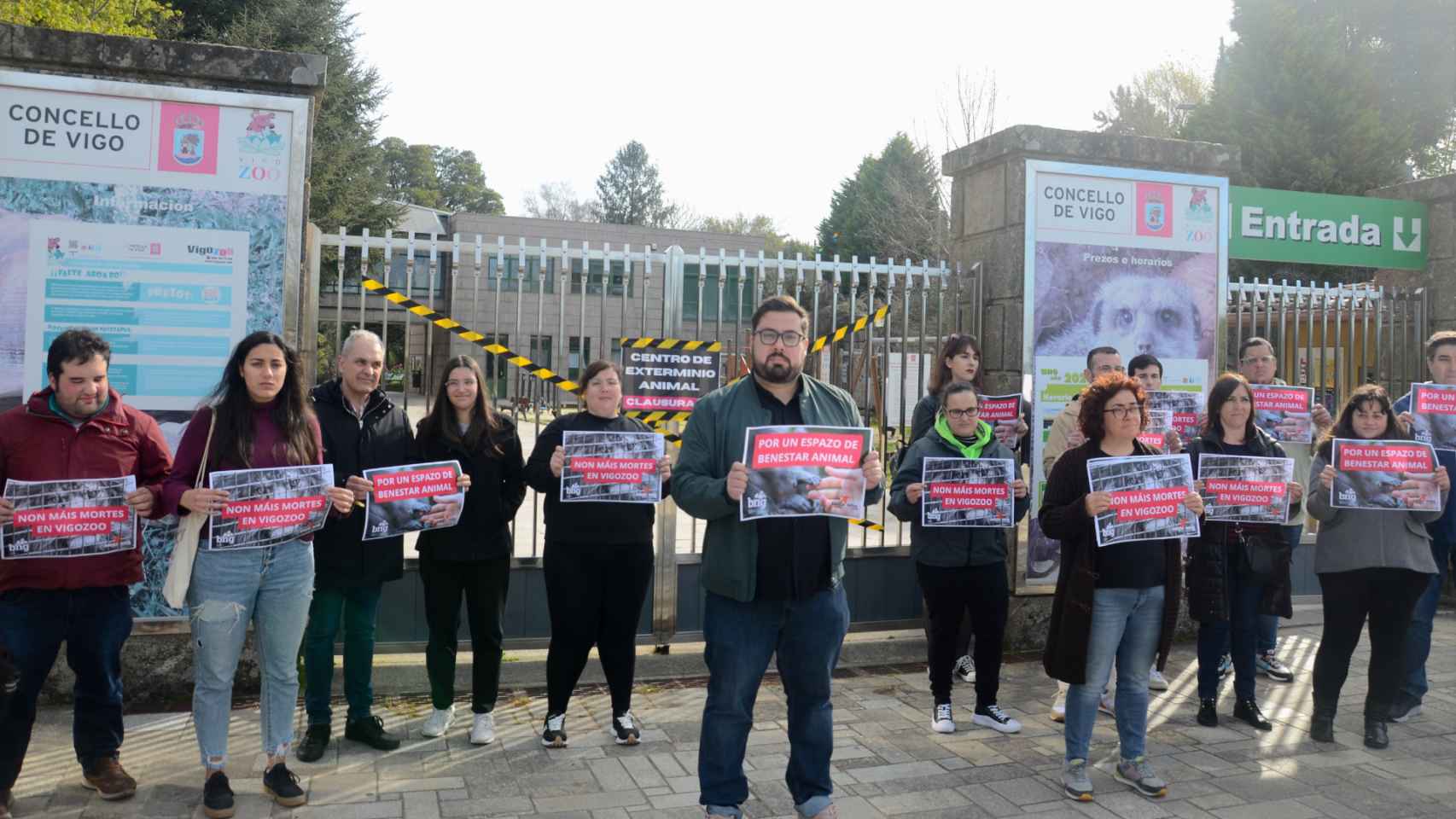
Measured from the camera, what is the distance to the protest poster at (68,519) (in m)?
3.89

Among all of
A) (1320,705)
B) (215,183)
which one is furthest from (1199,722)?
(215,183)

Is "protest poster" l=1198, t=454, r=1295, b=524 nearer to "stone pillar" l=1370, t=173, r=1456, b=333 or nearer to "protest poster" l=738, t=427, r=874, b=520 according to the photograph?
"protest poster" l=738, t=427, r=874, b=520

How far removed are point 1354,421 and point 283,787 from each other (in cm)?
543

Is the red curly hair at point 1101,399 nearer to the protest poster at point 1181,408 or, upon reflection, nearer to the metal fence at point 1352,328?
the protest poster at point 1181,408

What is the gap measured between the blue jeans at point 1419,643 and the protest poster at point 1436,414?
67 cm

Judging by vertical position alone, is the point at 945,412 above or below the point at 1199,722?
above

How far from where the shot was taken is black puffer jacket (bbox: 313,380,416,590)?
4746 millimetres

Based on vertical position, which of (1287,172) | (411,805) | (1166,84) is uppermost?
(1166,84)

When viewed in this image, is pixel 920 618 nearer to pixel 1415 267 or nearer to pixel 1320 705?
pixel 1320 705

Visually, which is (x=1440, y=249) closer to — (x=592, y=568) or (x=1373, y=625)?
(x=1373, y=625)

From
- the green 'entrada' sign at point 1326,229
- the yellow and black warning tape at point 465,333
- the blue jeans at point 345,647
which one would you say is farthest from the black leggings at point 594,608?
the green 'entrada' sign at point 1326,229

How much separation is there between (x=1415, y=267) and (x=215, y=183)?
953 centimetres

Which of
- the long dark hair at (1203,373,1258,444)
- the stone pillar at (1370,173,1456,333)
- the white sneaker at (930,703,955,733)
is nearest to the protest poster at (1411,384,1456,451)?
the long dark hair at (1203,373,1258,444)

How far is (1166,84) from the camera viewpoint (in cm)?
3403
